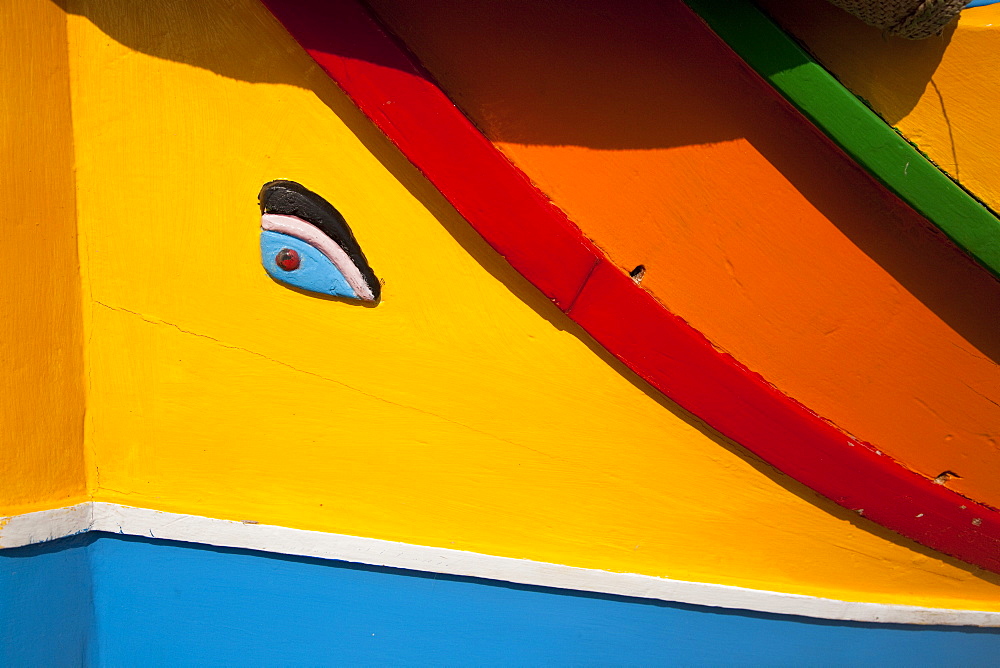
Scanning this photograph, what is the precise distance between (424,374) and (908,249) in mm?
640

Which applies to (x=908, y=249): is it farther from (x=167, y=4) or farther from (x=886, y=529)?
(x=167, y=4)

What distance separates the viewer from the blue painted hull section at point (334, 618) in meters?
0.91

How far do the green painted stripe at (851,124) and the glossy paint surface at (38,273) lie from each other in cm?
77

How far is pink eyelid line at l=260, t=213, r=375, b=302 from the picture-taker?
2.71 ft

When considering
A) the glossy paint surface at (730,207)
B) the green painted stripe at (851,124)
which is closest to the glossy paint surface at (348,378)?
the glossy paint surface at (730,207)

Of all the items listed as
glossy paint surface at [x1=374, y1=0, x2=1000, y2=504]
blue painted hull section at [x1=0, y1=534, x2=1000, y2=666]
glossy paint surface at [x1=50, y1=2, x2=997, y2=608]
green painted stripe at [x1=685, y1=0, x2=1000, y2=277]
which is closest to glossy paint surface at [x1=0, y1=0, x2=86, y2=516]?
glossy paint surface at [x1=50, y1=2, x2=997, y2=608]

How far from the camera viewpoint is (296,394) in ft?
2.92

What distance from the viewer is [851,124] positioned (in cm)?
78

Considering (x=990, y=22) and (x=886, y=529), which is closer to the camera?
(x=990, y=22)

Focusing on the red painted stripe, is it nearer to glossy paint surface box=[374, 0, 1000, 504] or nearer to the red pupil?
glossy paint surface box=[374, 0, 1000, 504]

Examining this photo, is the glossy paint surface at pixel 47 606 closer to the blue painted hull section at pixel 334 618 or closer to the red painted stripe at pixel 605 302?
the blue painted hull section at pixel 334 618

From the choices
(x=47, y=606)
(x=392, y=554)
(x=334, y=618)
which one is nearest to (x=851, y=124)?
(x=392, y=554)

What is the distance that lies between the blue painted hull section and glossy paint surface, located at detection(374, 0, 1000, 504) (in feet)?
1.28

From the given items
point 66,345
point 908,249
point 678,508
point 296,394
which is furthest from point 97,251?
point 908,249
